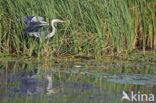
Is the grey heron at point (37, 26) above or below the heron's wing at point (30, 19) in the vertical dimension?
below

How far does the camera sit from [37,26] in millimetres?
9711

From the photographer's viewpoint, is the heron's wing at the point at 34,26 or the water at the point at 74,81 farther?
the heron's wing at the point at 34,26

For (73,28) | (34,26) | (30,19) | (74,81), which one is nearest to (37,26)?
(34,26)

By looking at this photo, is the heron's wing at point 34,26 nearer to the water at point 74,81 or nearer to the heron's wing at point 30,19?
the heron's wing at point 30,19

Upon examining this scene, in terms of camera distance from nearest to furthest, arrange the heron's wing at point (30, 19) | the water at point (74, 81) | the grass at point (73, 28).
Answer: the water at point (74, 81) → the heron's wing at point (30, 19) → the grass at point (73, 28)

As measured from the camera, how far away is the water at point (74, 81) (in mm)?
6488

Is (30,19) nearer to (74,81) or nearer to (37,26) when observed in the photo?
(37,26)

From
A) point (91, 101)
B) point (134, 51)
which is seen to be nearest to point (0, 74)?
point (91, 101)

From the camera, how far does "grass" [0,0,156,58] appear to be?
Answer: 9453 millimetres

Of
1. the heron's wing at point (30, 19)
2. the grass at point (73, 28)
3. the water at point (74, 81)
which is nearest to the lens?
the water at point (74, 81)

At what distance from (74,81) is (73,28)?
2.13 metres

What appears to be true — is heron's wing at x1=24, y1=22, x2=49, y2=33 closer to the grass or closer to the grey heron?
the grey heron

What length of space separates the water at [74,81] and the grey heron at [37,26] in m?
Result: 0.66

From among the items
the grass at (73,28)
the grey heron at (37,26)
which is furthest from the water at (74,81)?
the grey heron at (37,26)
